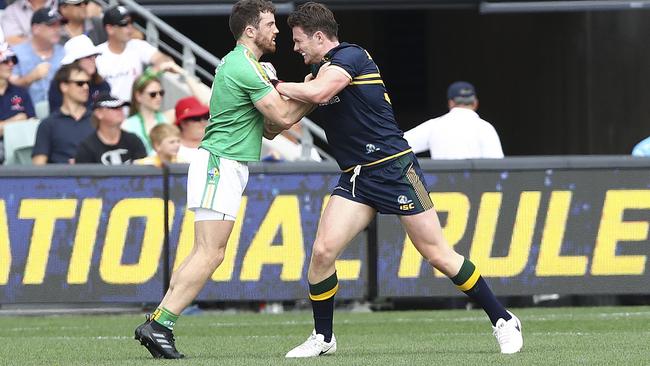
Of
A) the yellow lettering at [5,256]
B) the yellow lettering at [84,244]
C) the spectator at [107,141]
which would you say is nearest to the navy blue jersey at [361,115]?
the yellow lettering at [84,244]

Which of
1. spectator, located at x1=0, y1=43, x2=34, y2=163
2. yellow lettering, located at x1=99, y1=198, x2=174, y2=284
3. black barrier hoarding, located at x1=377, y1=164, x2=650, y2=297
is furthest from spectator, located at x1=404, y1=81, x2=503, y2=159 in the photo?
spectator, located at x1=0, y1=43, x2=34, y2=163

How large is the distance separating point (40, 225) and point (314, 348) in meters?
4.45

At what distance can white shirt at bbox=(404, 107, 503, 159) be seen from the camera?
46.0ft

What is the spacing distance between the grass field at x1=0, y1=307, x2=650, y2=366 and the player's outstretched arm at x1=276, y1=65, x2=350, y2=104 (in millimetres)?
1468

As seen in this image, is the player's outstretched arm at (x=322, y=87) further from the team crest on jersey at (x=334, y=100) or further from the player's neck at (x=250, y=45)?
the player's neck at (x=250, y=45)

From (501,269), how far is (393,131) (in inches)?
167

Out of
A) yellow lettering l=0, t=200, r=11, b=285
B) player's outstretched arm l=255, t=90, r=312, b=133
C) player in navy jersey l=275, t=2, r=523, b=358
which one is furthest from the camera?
yellow lettering l=0, t=200, r=11, b=285

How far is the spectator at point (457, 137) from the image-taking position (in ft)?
46.0

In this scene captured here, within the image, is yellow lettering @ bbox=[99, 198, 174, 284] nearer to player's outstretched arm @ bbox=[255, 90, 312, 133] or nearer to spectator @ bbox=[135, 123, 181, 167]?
spectator @ bbox=[135, 123, 181, 167]

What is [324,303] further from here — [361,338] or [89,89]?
[89,89]

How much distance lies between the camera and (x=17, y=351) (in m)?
10.1

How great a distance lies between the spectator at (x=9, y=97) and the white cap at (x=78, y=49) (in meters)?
0.49

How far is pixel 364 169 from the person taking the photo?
30.8ft

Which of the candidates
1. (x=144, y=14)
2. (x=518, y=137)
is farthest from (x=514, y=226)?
(x=518, y=137)
